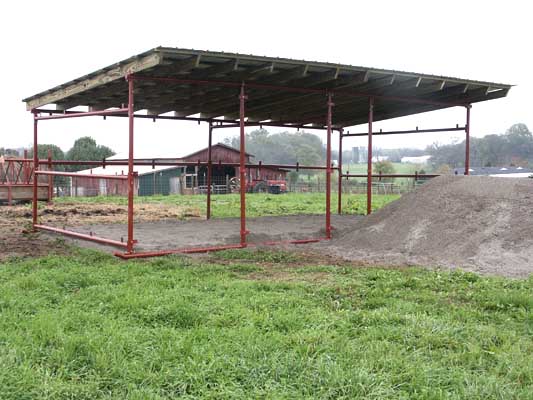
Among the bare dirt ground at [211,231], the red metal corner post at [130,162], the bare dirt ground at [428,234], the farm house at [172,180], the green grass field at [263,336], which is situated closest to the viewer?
the green grass field at [263,336]

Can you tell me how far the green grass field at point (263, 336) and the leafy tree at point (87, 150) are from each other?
43861 mm

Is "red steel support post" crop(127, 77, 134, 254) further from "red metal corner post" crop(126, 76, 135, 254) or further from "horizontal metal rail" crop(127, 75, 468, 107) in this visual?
"horizontal metal rail" crop(127, 75, 468, 107)

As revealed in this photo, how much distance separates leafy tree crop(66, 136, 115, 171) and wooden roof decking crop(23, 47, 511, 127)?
3675 centimetres

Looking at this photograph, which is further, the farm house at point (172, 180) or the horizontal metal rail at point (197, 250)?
the farm house at point (172, 180)

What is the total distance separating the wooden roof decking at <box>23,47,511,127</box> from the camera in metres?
8.16

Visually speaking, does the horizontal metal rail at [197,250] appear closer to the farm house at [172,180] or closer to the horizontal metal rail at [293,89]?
the horizontal metal rail at [293,89]

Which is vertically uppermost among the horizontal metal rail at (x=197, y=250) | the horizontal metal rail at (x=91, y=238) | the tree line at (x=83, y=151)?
the tree line at (x=83, y=151)

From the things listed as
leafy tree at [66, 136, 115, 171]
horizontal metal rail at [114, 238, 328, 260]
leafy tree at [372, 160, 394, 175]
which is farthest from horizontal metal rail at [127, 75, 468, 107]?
leafy tree at [66, 136, 115, 171]

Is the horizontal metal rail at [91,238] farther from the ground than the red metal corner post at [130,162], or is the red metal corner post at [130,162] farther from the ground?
the red metal corner post at [130,162]

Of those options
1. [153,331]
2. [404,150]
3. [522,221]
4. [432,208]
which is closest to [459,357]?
[153,331]

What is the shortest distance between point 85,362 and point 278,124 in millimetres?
12596

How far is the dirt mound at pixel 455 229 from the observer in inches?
296

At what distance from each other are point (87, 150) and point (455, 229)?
45687mm

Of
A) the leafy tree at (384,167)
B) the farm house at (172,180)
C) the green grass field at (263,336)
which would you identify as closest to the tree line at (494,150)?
the leafy tree at (384,167)
